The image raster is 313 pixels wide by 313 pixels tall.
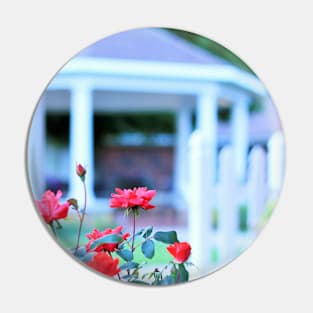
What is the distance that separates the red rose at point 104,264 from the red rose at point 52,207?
0.60 ft

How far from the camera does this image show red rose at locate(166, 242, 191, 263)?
61.1 inches

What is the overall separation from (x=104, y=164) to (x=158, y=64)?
2.84 meters

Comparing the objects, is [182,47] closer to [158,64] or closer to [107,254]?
[158,64]

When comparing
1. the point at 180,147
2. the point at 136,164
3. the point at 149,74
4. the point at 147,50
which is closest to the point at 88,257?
the point at 149,74

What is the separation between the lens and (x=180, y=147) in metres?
5.20

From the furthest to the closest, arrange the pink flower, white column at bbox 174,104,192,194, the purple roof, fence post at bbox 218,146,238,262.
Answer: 1. white column at bbox 174,104,192,194
2. the purple roof
3. fence post at bbox 218,146,238,262
4. the pink flower

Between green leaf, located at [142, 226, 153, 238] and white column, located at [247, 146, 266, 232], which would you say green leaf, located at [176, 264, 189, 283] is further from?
white column, located at [247, 146, 266, 232]

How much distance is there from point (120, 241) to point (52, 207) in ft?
0.84

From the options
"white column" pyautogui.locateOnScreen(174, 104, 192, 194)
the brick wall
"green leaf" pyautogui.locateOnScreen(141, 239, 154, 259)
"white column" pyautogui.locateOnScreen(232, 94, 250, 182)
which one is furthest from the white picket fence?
the brick wall

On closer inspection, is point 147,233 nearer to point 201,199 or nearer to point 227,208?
point 201,199

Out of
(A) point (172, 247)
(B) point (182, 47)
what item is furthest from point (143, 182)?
(A) point (172, 247)

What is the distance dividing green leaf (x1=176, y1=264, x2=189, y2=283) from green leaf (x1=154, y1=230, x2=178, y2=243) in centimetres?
12

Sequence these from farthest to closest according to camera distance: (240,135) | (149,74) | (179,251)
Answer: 1. (240,135)
2. (149,74)
3. (179,251)

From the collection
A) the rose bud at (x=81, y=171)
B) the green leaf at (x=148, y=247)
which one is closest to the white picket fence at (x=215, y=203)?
the green leaf at (x=148, y=247)
